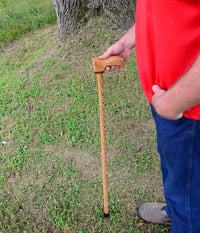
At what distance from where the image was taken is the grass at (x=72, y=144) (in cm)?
237

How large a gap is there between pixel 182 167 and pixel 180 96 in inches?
19.4

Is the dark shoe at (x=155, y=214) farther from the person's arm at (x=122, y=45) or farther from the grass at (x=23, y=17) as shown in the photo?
the grass at (x=23, y=17)

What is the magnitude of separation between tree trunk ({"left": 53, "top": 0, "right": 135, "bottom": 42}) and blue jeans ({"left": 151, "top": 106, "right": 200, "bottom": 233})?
2573 millimetres

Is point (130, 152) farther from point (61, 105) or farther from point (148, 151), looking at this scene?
point (61, 105)

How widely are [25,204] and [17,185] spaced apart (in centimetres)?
23

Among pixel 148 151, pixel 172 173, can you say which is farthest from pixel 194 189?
pixel 148 151

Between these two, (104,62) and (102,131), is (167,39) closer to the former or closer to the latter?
(104,62)

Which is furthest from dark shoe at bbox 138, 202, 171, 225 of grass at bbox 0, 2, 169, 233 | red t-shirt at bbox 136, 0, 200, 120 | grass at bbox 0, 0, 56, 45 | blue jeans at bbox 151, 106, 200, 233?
grass at bbox 0, 0, 56, 45

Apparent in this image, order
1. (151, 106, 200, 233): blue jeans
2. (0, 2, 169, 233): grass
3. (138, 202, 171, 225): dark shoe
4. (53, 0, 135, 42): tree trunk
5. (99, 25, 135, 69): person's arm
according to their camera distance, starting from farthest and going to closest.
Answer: (53, 0, 135, 42): tree trunk
(0, 2, 169, 233): grass
(138, 202, 171, 225): dark shoe
(99, 25, 135, 69): person's arm
(151, 106, 200, 233): blue jeans

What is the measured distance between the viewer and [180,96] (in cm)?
116

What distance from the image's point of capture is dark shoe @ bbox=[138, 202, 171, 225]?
7.36ft

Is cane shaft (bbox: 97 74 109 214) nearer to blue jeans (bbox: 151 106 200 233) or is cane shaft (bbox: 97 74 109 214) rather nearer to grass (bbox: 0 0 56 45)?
blue jeans (bbox: 151 106 200 233)

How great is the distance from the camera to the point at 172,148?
1470 mm

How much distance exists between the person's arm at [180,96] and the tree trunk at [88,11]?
2.68 m
